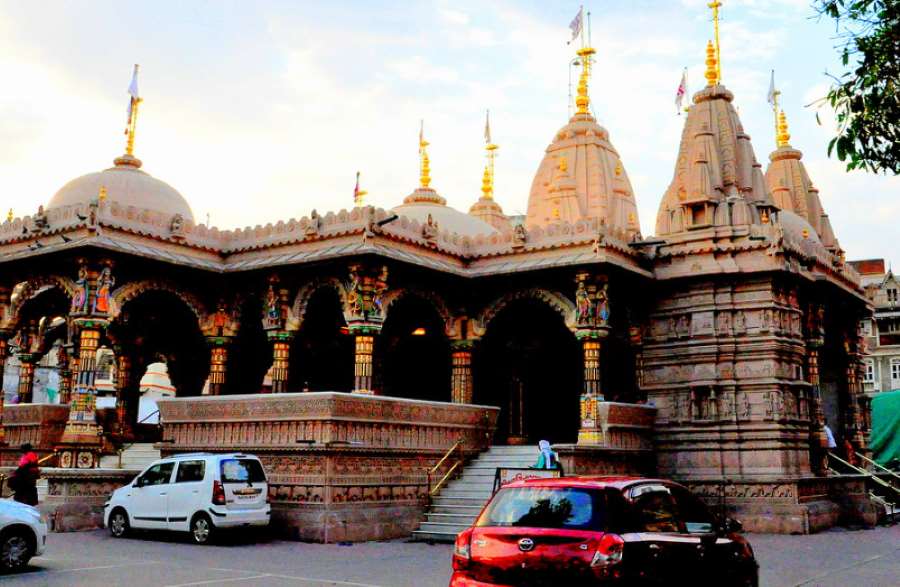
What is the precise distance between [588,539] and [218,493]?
32.2ft

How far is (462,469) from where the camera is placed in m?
19.6

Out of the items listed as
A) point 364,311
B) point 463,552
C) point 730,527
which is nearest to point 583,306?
point 364,311

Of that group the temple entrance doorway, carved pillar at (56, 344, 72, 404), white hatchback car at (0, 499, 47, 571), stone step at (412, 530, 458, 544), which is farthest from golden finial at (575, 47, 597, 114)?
white hatchback car at (0, 499, 47, 571)

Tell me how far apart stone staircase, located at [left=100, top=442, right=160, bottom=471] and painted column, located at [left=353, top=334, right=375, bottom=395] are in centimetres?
547

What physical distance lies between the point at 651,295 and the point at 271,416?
9.95 meters

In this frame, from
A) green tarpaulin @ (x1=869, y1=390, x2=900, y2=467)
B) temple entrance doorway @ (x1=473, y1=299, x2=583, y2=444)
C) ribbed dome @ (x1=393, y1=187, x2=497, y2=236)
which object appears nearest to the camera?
temple entrance doorway @ (x1=473, y1=299, x2=583, y2=444)

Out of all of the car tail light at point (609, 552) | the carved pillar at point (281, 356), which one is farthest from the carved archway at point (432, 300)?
the car tail light at point (609, 552)

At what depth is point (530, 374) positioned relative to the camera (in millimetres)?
24906

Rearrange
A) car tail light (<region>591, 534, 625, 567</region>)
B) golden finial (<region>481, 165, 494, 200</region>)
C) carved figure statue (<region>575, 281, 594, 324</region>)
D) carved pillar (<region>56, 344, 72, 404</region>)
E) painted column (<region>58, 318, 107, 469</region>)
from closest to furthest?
car tail light (<region>591, 534, 625, 567</region>) < painted column (<region>58, 318, 107, 469</region>) < carved figure statue (<region>575, 281, 594, 324</region>) < carved pillar (<region>56, 344, 72, 404</region>) < golden finial (<region>481, 165, 494, 200</region>)

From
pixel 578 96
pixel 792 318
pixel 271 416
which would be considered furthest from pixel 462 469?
pixel 578 96

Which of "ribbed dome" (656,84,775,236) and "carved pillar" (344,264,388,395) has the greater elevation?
"ribbed dome" (656,84,775,236)

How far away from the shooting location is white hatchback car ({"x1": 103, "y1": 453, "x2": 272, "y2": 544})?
1523 cm

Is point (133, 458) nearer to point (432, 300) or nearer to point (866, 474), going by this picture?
point (432, 300)

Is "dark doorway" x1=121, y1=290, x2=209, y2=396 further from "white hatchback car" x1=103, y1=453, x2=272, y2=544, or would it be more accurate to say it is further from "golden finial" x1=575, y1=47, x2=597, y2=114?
"golden finial" x1=575, y1=47, x2=597, y2=114
